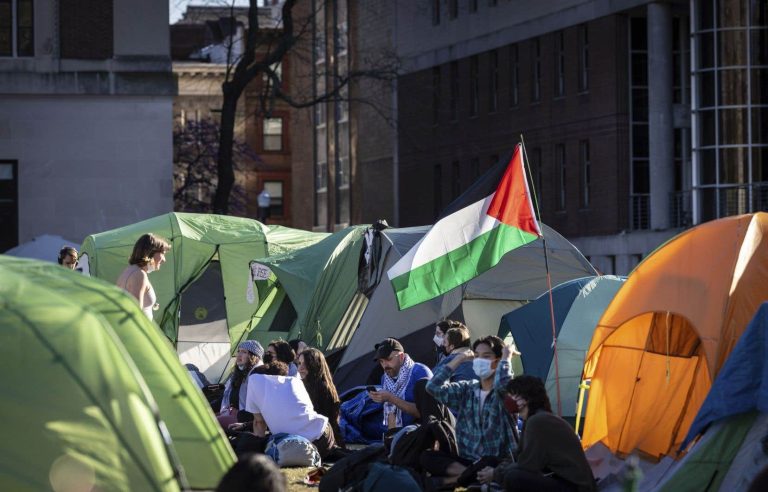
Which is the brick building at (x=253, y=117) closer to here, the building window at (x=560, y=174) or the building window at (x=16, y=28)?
the building window at (x=560, y=174)

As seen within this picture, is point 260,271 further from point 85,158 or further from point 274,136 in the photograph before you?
point 274,136

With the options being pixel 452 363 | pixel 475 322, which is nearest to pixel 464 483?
pixel 452 363

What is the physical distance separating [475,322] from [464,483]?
7.99 m

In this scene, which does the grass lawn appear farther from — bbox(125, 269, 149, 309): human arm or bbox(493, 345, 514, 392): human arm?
bbox(493, 345, 514, 392): human arm

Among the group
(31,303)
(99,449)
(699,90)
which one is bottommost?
(99,449)

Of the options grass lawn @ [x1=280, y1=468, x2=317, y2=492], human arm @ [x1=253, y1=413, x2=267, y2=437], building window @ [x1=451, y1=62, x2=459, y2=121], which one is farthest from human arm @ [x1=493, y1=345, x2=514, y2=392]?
building window @ [x1=451, y1=62, x2=459, y2=121]

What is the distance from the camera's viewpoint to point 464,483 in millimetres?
11945

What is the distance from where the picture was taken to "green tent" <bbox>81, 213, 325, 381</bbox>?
23531 millimetres

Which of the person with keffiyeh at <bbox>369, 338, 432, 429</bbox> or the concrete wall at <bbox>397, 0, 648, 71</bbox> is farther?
the concrete wall at <bbox>397, 0, 648, 71</bbox>

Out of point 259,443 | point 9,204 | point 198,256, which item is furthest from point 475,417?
point 9,204

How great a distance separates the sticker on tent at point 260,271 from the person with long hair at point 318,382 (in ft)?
24.8

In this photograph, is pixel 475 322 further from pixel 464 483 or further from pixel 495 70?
pixel 495 70

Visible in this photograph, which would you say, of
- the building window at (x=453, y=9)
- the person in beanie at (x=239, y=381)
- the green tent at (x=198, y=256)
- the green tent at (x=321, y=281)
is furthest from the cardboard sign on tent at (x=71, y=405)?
the building window at (x=453, y=9)

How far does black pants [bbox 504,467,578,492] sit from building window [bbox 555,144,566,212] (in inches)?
1478
